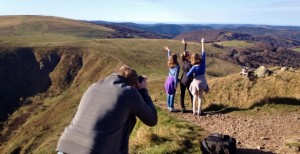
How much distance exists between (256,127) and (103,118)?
1013 cm

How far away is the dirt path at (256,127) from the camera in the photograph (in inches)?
458

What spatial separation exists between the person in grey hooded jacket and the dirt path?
21.1 ft

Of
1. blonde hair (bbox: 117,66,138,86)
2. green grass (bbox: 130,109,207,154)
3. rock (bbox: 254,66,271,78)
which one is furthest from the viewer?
rock (bbox: 254,66,271,78)

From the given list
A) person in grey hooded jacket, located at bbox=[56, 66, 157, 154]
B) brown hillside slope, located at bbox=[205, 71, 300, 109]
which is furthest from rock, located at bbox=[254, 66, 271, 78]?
person in grey hooded jacket, located at bbox=[56, 66, 157, 154]

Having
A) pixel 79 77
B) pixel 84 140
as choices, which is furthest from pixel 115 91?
pixel 79 77

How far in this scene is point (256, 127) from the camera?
14.1 m

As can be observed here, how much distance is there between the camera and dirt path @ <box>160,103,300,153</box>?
1162 cm

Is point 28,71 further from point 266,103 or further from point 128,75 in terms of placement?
point 128,75

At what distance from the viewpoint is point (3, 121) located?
76.0 meters

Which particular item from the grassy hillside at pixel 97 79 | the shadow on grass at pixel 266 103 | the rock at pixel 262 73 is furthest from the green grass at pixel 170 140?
the rock at pixel 262 73

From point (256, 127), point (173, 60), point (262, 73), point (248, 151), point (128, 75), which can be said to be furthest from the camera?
point (262, 73)

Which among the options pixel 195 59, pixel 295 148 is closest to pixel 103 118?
pixel 295 148

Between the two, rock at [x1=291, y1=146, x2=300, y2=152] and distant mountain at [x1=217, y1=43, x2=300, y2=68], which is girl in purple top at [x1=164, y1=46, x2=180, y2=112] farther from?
distant mountain at [x1=217, y1=43, x2=300, y2=68]

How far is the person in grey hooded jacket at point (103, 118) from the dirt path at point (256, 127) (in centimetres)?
645
